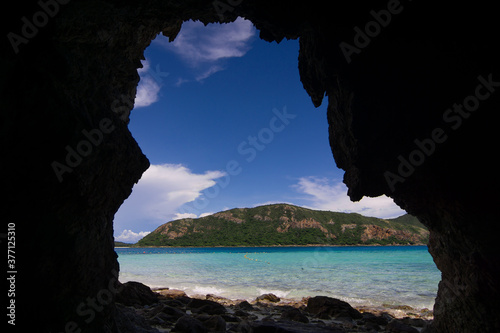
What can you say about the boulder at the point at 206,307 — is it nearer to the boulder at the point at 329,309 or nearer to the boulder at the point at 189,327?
the boulder at the point at 189,327

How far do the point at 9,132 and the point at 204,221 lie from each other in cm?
10910

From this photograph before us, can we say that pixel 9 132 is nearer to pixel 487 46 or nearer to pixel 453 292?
pixel 487 46

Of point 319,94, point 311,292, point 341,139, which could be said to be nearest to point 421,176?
point 341,139

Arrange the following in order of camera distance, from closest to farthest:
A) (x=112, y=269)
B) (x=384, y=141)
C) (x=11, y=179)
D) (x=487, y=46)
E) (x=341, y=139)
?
(x=11, y=179) → (x=487, y=46) → (x=112, y=269) → (x=384, y=141) → (x=341, y=139)

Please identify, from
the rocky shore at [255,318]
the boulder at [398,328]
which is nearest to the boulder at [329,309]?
the rocky shore at [255,318]

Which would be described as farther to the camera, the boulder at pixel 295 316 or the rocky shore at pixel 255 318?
the boulder at pixel 295 316

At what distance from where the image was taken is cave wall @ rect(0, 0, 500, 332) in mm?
3957

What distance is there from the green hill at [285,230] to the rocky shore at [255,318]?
7988 cm

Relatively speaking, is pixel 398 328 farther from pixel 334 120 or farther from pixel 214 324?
pixel 334 120

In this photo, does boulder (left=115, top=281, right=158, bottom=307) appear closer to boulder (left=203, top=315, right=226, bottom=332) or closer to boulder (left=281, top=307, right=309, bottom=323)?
boulder (left=203, top=315, right=226, bottom=332)

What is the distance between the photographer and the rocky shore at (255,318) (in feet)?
22.2

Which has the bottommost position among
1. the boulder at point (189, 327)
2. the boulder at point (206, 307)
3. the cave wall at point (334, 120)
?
the boulder at point (206, 307)

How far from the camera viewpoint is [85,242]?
4598 millimetres

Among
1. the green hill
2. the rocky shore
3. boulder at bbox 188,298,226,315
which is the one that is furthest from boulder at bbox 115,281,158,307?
the green hill
